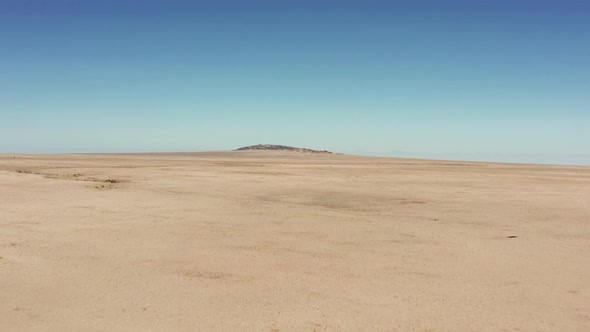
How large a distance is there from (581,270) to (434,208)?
6.74 metres

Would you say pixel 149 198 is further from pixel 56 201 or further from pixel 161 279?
pixel 161 279

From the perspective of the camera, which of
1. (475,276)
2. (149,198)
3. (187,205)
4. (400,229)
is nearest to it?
(475,276)

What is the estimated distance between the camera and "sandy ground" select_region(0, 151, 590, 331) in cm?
525

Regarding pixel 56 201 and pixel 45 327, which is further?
pixel 56 201

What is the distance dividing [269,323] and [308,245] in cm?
364

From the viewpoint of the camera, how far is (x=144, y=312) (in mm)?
5332

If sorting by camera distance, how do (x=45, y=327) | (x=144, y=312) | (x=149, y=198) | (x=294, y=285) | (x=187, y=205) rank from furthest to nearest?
(x=149, y=198) < (x=187, y=205) < (x=294, y=285) < (x=144, y=312) < (x=45, y=327)

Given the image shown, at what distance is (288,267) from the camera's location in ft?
23.6

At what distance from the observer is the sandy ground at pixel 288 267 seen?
5246mm

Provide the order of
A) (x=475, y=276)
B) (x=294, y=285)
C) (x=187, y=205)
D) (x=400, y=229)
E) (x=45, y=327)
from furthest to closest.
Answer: (x=187, y=205) → (x=400, y=229) → (x=475, y=276) → (x=294, y=285) → (x=45, y=327)

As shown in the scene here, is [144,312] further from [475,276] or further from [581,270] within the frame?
[581,270]

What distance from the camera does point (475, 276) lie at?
6.86 m

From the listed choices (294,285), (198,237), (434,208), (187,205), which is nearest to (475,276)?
(294,285)

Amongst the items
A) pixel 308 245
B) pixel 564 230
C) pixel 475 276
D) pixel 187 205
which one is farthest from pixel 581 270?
pixel 187 205
